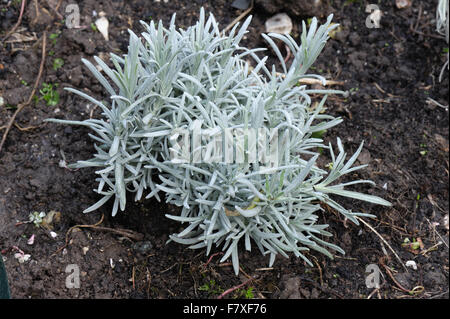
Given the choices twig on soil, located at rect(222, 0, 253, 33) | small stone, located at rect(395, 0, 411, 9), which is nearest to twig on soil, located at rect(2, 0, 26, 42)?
twig on soil, located at rect(222, 0, 253, 33)

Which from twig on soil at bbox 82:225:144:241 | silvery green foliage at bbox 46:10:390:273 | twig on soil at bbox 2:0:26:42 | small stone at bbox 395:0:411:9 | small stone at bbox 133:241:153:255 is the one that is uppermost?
small stone at bbox 395:0:411:9

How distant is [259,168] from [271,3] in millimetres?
1318

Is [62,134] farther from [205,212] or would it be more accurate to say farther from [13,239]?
[205,212]

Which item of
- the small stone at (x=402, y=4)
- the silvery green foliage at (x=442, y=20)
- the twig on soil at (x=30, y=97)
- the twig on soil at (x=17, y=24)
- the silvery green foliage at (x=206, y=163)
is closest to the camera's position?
the silvery green foliage at (x=206, y=163)

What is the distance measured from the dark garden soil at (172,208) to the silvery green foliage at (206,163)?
0.17m

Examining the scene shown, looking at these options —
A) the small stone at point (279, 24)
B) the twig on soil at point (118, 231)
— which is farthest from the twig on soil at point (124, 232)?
the small stone at point (279, 24)

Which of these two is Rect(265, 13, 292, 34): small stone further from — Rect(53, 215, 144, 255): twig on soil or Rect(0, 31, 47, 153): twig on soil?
Rect(53, 215, 144, 255): twig on soil

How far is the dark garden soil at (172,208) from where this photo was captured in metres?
2.22

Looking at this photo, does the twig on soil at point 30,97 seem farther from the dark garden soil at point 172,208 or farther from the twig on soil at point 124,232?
the twig on soil at point 124,232

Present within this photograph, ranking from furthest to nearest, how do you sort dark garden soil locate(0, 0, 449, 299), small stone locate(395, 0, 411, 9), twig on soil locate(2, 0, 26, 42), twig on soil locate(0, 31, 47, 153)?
small stone locate(395, 0, 411, 9) → twig on soil locate(2, 0, 26, 42) → twig on soil locate(0, 31, 47, 153) → dark garden soil locate(0, 0, 449, 299)

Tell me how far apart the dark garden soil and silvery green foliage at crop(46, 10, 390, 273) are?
169 millimetres

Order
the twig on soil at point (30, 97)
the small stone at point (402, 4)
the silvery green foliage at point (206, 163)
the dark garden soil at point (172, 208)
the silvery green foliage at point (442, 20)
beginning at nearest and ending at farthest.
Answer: the silvery green foliage at point (206, 163)
the dark garden soil at point (172, 208)
the twig on soil at point (30, 97)
the silvery green foliage at point (442, 20)
the small stone at point (402, 4)

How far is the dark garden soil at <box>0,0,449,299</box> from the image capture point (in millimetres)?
2221

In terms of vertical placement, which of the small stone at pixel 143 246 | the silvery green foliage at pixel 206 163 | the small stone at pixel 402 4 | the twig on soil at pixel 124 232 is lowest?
the small stone at pixel 143 246
